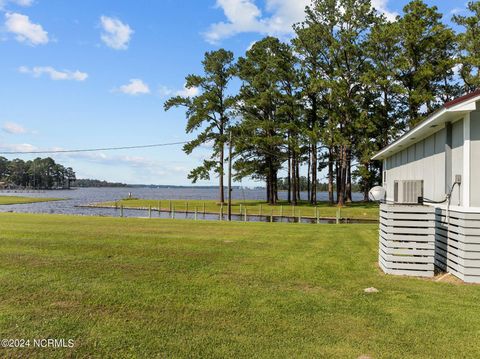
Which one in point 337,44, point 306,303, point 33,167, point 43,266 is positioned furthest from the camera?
point 33,167

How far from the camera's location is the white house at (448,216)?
766cm

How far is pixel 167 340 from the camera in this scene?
4.66 meters

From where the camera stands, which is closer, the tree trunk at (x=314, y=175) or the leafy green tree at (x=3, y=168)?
the tree trunk at (x=314, y=175)

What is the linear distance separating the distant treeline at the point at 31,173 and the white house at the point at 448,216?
173 meters

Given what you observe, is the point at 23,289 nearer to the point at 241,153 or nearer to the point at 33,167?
the point at 241,153

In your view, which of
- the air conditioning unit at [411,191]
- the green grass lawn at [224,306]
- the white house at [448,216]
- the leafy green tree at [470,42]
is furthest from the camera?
the leafy green tree at [470,42]

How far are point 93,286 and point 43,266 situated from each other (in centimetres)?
195

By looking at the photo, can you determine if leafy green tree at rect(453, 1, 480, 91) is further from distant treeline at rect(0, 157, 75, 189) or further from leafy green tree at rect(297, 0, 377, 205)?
distant treeline at rect(0, 157, 75, 189)

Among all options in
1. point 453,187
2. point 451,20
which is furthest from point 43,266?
point 451,20

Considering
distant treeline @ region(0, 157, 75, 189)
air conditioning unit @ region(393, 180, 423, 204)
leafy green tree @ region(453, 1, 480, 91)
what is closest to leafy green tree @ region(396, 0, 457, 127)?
leafy green tree @ region(453, 1, 480, 91)

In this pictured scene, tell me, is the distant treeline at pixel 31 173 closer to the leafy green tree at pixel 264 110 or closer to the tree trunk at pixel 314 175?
the leafy green tree at pixel 264 110

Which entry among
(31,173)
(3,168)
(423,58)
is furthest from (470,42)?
(3,168)

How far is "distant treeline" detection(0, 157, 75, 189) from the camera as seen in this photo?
163762 millimetres

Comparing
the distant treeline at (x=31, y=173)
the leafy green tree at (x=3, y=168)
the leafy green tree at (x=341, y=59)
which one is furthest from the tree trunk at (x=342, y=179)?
the leafy green tree at (x=3, y=168)
